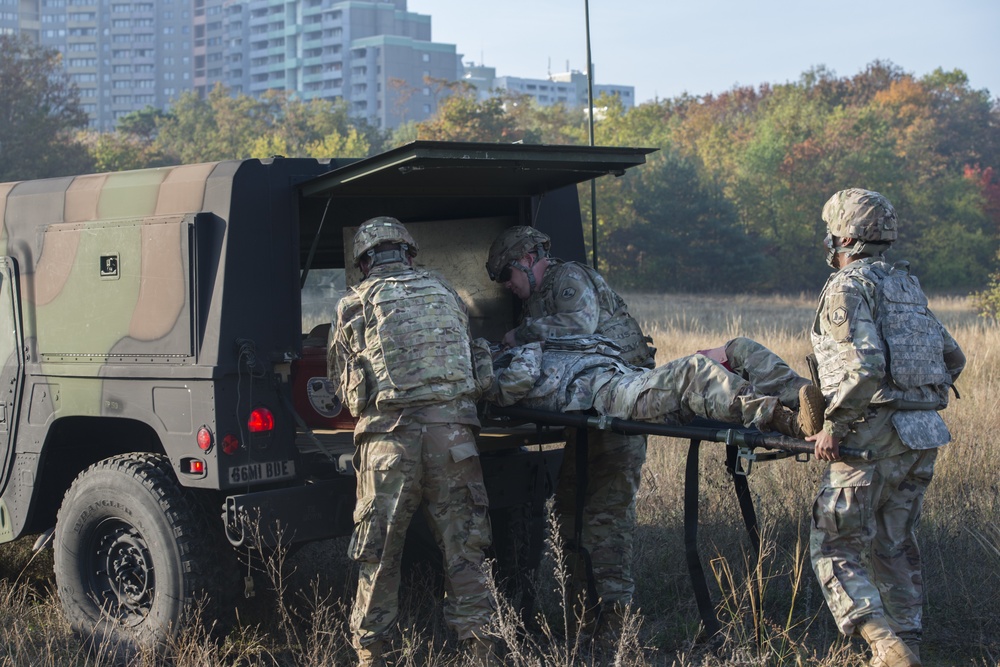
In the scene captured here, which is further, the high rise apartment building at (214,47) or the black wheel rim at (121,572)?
the high rise apartment building at (214,47)

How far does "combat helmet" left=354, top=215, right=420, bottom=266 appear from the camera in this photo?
468cm

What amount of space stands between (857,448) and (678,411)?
735 mm

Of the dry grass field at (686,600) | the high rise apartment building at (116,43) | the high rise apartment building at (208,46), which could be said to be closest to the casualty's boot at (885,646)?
the dry grass field at (686,600)

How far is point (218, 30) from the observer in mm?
156875

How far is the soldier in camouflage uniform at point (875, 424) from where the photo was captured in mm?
4117

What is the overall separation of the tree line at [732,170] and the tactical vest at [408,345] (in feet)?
107

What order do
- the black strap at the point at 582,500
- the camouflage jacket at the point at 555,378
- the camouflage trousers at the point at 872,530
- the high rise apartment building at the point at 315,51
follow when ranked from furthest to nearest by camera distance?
1. the high rise apartment building at the point at 315,51
2. the black strap at the point at 582,500
3. the camouflage jacket at the point at 555,378
4. the camouflage trousers at the point at 872,530

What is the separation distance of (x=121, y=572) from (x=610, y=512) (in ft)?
7.36

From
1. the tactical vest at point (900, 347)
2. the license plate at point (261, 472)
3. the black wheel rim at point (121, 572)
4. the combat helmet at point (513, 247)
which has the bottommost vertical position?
the black wheel rim at point (121, 572)

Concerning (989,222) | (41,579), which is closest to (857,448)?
(41,579)

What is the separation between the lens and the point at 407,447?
4.46m

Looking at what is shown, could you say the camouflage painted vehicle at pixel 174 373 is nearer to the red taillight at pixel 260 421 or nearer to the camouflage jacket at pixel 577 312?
the red taillight at pixel 260 421

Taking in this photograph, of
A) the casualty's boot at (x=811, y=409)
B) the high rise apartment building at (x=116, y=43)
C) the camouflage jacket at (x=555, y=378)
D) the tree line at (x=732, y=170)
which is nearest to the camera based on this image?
the casualty's boot at (x=811, y=409)

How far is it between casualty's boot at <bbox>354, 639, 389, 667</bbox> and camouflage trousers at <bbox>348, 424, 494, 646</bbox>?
0.03m
